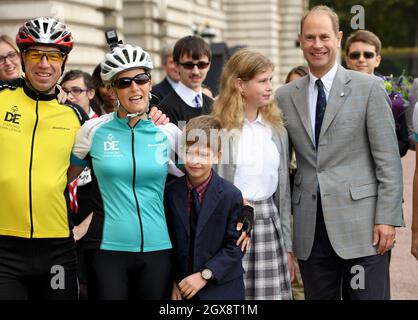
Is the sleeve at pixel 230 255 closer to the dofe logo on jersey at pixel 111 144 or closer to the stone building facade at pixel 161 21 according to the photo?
the dofe logo on jersey at pixel 111 144

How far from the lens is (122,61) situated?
13.1 ft

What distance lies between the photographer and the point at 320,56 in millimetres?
4496

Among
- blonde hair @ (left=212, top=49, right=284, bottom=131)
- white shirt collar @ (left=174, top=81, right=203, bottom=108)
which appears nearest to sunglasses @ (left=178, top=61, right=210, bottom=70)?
white shirt collar @ (left=174, top=81, right=203, bottom=108)

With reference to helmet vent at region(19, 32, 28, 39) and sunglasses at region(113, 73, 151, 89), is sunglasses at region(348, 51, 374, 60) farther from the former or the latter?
helmet vent at region(19, 32, 28, 39)

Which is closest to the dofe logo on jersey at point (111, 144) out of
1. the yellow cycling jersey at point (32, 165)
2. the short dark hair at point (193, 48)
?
the yellow cycling jersey at point (32, 165)

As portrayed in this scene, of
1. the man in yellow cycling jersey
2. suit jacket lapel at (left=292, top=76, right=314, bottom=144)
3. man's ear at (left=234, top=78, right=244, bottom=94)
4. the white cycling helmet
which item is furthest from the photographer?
man's ear at (left=234, top=78, right=244, bottom=94)

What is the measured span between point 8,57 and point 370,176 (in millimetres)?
3440

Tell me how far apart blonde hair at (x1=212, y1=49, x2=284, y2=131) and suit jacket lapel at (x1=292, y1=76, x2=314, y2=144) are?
141mm

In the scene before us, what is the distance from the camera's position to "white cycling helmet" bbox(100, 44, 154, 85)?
4.00 m

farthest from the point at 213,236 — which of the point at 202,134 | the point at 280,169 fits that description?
the point at 280,169

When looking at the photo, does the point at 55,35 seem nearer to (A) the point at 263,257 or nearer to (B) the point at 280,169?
(B) the point at 280,169

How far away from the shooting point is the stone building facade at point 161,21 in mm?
15344
